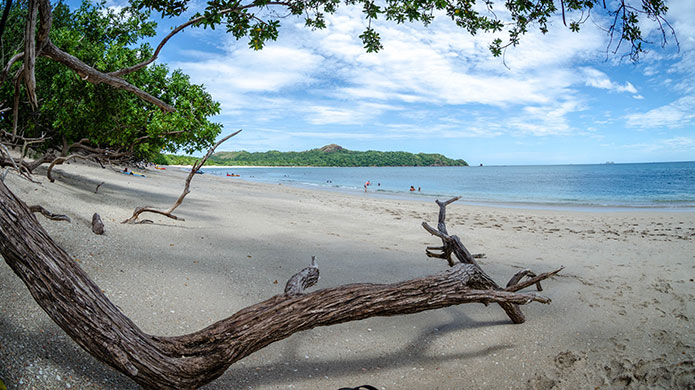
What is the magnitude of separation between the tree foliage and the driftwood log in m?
8.15

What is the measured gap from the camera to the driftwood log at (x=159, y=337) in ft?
8.00

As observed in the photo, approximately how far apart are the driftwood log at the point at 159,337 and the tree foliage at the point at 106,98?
815 centimetres

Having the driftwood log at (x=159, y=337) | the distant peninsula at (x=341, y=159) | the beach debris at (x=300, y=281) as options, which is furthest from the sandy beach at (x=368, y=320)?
the distant peninsula at (x=341, y=159)

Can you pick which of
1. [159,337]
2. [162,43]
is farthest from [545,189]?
[159,337]

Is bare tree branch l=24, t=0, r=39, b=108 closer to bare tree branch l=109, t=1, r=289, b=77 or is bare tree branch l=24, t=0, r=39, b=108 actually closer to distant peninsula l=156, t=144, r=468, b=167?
bare tree branch l=109, t=1, r=289, b=77

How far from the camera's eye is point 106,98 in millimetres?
9281

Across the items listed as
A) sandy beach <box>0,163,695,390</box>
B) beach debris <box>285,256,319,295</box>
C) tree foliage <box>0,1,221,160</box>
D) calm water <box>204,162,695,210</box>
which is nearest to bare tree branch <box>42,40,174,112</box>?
beach debris <box>285,256,319,295</box>

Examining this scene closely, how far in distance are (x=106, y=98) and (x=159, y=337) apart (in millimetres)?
8404

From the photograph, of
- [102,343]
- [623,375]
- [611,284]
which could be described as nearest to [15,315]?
[102,343]

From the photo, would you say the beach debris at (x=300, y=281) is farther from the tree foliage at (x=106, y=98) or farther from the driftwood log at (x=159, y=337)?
the tree foliage at (x=106, y=98)

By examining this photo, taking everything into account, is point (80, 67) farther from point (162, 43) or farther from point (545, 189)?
point (545, 189)

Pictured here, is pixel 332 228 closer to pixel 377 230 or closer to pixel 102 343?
pixel 377 230

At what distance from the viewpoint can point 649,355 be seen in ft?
12.7

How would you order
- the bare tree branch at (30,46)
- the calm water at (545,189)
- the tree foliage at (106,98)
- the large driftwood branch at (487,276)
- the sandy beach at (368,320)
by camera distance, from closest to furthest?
the bare tree branch at (30,46) → the sandy beach at (368,320) → the large driftwood branch at (487,276) → the tree foliage at (106,98) → the calm water at (545,189)
